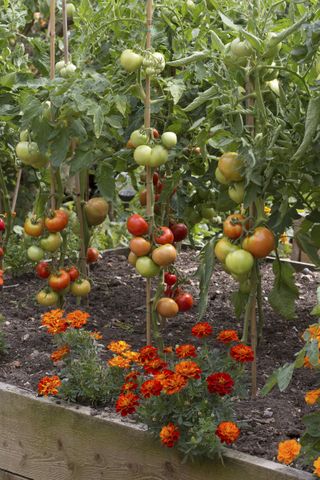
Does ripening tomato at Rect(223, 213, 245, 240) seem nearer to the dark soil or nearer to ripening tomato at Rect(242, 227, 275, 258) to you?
ripening tomato at Rect(242, 227, 275, 258)

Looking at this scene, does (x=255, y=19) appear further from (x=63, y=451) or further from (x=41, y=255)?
(x=63, y=451)

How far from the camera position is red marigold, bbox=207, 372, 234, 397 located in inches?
98.9

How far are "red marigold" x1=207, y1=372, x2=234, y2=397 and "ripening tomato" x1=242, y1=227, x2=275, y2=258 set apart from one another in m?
0.38

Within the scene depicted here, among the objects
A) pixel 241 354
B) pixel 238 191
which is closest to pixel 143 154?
pixel 238 191

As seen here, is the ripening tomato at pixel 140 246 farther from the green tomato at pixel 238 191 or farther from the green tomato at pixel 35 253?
the green tomato at pixel 35 253

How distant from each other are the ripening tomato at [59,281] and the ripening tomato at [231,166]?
881 millimetres

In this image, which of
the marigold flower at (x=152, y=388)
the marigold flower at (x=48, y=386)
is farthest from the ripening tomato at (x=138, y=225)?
the marigold flower at (x=152, y=388)

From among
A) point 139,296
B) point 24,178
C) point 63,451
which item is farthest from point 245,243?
point 24,178

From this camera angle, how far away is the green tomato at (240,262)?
2.68 m

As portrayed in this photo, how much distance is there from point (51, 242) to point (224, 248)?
82 centimetres

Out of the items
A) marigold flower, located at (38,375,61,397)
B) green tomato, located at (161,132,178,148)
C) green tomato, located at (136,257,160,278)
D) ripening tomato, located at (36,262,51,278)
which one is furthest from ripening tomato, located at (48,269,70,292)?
green tomato, located at (161,132,178,148)

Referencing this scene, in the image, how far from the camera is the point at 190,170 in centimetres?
349

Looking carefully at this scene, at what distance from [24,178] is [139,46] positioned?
8.38 feet

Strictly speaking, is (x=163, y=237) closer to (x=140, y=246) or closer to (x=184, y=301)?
(x=140, y=246)
